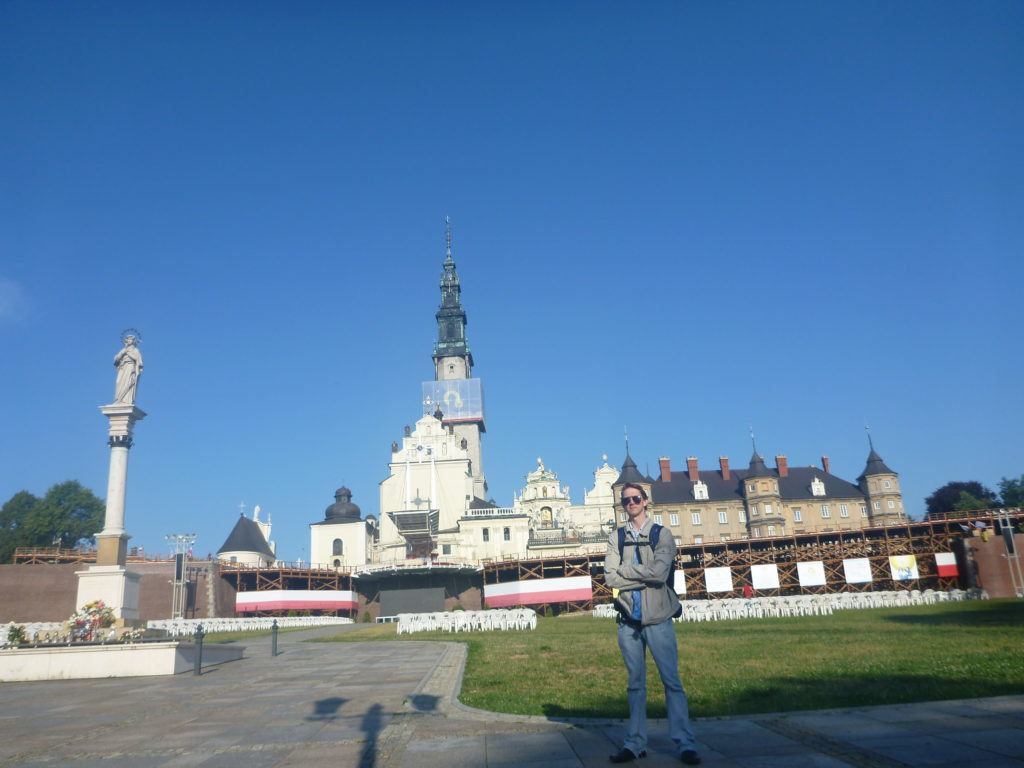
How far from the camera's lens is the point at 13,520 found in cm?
7725

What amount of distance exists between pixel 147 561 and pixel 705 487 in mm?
55379

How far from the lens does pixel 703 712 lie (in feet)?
27.9

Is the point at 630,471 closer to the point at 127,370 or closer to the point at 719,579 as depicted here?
the point at 719,579

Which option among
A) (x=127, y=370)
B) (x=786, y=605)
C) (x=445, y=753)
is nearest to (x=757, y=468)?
(x=786, y=605)

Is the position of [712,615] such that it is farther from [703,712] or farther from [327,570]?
[327,570]

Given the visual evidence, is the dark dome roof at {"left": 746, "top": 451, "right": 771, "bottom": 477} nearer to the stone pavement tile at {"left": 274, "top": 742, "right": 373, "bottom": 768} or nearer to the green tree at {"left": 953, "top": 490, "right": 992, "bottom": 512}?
the green tree at {"left": 953, "top": 490, "right": 992, "bottom": 512}

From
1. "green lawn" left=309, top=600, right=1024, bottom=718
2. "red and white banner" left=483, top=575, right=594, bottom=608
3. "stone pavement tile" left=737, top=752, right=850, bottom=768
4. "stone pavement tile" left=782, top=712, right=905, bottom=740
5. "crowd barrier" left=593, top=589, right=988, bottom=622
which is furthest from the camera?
"red and white banner" left=483, top=575, right=594, bottom=608

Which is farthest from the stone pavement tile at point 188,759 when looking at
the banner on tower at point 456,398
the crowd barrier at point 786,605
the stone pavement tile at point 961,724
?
the banner on tower at point 456,398

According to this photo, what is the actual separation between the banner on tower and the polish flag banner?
204 feet

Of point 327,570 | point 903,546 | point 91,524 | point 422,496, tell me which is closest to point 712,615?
point 903,546

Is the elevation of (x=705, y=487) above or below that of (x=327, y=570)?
above

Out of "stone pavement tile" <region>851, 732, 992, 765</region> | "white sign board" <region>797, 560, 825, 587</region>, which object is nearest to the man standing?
"stone pavement tile" <region>851, 732, 992, 765</region>

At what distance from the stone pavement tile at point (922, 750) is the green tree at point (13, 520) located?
82643 mm

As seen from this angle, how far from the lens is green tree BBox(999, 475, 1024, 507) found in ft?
266
